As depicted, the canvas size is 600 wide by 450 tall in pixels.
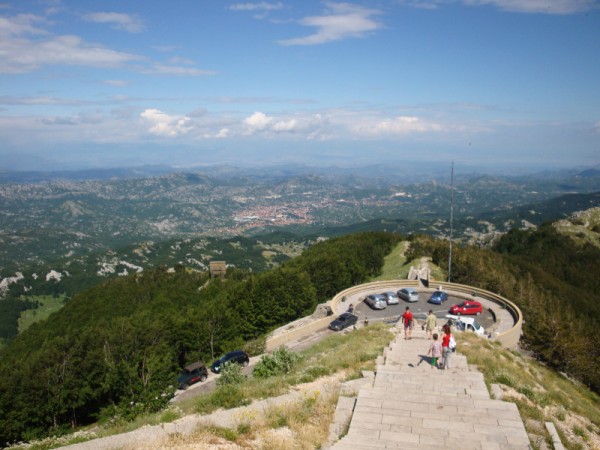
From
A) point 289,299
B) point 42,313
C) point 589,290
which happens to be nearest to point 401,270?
point 289,299

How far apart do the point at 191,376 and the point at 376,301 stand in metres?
17.5

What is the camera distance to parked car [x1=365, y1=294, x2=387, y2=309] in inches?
1511

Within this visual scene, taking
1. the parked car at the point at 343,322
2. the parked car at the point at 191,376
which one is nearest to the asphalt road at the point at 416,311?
the parked car at the point at 343,322

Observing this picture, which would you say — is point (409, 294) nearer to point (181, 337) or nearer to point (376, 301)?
point (376, 301)

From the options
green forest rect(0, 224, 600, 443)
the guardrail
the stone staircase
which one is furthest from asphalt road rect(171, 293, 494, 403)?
the stone staircase

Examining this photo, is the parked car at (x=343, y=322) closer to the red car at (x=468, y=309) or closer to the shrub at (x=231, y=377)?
the red car at (x=468, y=309)

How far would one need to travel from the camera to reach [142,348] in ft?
120

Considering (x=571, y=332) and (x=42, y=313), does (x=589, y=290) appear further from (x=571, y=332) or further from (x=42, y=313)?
(x=42, y=313)

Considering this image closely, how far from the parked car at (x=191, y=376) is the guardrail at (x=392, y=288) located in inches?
219

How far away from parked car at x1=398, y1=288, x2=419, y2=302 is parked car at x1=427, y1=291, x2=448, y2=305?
1.33 metres

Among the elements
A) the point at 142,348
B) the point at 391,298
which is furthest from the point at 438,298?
the point at 142,348

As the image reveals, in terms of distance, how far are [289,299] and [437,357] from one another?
31902mm

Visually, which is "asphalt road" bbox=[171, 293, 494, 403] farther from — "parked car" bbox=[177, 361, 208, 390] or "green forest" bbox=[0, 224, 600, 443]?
"green forest" bbox=[0, 224, 600, 443]

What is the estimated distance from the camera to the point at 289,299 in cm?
4928
